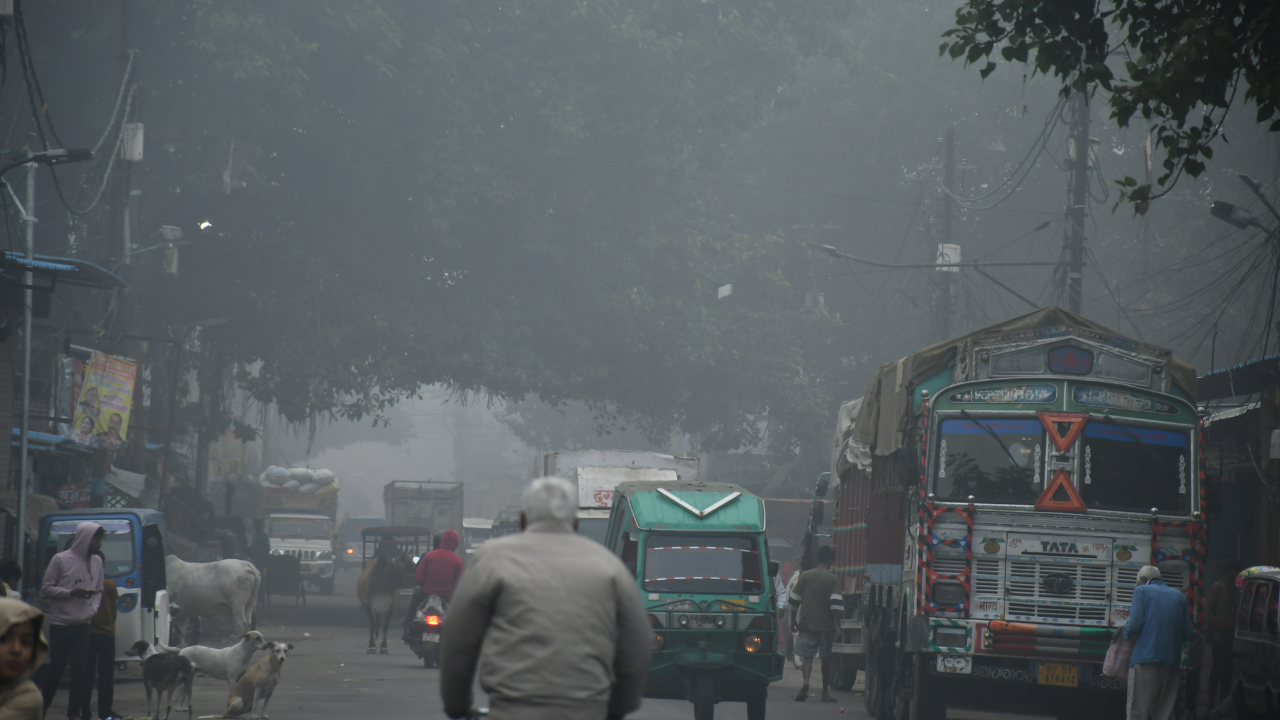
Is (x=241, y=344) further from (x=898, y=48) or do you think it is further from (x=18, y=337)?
(x=898, y=48)

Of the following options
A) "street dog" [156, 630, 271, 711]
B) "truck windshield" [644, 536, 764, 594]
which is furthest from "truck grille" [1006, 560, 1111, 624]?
"street dog" [156, 630, 271, 711]

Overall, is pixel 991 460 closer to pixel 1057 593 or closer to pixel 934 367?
pixel 1057 593

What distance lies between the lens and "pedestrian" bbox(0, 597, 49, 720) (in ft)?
14.1

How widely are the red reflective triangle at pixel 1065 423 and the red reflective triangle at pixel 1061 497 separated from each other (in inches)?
10.1

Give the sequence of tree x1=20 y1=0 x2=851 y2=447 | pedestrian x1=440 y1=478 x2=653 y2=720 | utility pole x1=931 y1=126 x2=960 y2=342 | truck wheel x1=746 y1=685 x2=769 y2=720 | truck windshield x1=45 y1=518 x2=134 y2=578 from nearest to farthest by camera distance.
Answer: pedestrian x1=440 y1=478 x2=653 y2=720
truck wheel x1=746 y1=685 x2=769 y2=720
truck windshield x1=45 y1=518 x2=134 y2=578
tree x1=20 y1=0 x2=851 y2=447
utility pole x1=931 y1=126 x2=960 y2=342

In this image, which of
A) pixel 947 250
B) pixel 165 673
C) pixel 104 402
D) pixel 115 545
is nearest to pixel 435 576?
pixel 115 545

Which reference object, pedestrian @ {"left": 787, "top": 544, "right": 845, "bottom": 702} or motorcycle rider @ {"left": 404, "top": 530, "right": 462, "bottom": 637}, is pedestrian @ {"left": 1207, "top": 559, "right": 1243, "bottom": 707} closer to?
pedestrian @ {"left": 787, "top": 544, "right": 845, "bottom": 702}

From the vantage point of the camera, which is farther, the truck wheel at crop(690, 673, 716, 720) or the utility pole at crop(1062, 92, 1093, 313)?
the utility pole at crop(1062, 92, 1093, 313)

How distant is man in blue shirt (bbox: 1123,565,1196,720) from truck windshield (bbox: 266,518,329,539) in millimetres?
34632

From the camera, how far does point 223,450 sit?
5112 cm

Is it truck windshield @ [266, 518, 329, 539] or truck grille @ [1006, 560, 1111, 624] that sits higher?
truck grille @ [1006, 560, 1111, 624]

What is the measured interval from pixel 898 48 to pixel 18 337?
31.7 metres

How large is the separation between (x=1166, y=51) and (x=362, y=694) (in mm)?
10473

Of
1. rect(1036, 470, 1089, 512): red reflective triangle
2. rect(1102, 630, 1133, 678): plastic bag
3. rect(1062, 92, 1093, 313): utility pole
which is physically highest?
rect(1062, 92, 1093, 313): utility pole
